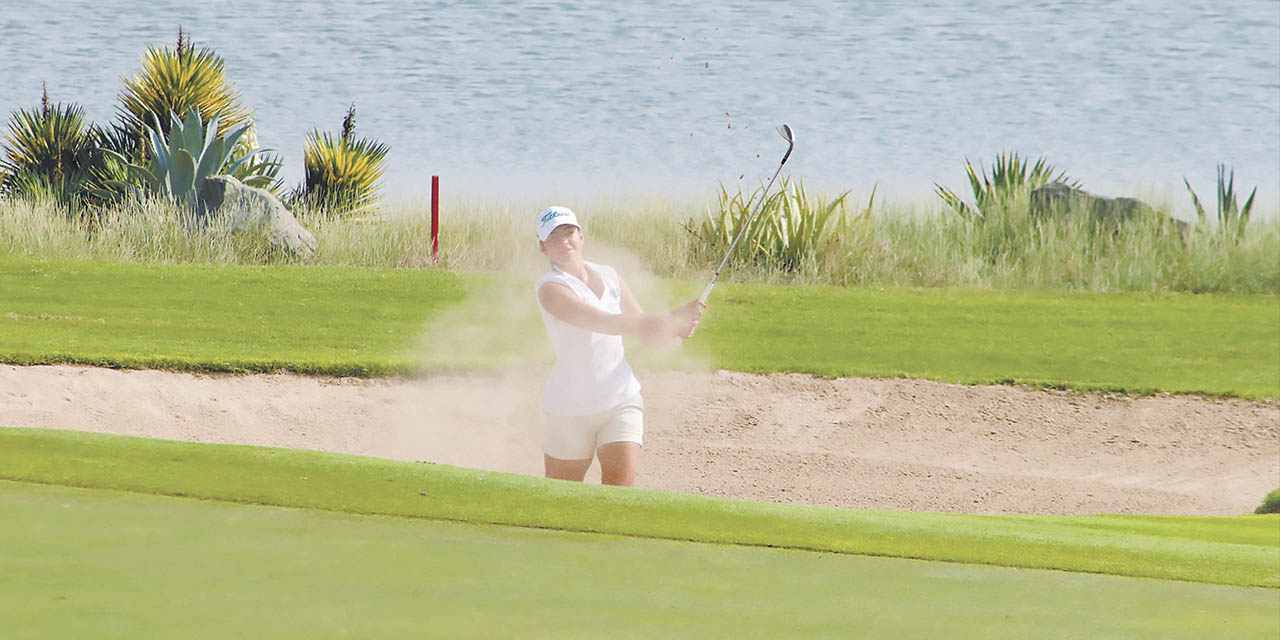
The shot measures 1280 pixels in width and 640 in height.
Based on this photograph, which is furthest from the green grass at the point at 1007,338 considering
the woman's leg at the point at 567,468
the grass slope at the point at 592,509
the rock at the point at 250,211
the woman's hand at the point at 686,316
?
the rock at the point at 250,211

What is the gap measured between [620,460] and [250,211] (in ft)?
37.9

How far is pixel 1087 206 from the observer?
1705cm

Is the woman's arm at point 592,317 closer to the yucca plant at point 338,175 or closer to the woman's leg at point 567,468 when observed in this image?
the woman's leg at point 567,468

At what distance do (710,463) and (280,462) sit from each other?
14.4ft

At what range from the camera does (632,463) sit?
226 inches

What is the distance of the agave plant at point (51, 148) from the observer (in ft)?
67.2

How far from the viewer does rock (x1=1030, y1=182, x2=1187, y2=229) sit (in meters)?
17.0

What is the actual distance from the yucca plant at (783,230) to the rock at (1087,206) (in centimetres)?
284

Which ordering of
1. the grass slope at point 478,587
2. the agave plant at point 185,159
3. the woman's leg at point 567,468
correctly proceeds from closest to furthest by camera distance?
the grass slope at point 478,587 < the woman's leg at point 567,468 < the agave plant at point 185,159

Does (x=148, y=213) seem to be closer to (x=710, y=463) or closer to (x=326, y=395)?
(x=326, y=395)

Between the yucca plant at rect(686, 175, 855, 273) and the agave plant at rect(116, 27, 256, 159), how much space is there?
8.48 meters

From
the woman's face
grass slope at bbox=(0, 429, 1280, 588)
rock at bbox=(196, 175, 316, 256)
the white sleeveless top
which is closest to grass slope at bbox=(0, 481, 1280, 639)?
grass slope at bbox=(0, 429, 1280, 588)

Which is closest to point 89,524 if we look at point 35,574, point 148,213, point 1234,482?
point 35,574

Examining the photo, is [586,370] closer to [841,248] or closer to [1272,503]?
[1272,503]
